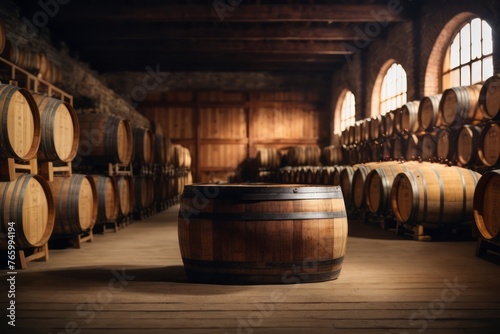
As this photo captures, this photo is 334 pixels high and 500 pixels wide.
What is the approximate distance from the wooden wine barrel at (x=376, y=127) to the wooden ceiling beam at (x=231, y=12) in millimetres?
2131

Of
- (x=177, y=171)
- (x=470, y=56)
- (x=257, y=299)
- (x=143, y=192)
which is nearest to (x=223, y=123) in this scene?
(x=177, y=171)

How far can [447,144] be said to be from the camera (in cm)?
716

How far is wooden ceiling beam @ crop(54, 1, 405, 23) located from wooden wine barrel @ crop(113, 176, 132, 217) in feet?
14.3

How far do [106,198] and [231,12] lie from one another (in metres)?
5.60

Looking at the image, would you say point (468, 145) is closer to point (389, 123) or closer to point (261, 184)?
point (389, 123)

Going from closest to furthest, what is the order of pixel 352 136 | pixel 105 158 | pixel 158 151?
1. pixel 105 158
2. pixel 158 151
3. pixel 352 136

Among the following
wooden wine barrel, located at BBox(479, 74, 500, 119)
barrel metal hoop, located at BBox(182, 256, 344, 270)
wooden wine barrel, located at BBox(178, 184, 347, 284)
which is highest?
wooden wine barrel, located at BBox(479, 74, 500, 119)

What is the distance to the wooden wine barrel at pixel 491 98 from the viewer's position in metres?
5.60

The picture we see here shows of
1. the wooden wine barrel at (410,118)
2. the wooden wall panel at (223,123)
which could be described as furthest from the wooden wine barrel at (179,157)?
the wooden wine barrel at (410,118)

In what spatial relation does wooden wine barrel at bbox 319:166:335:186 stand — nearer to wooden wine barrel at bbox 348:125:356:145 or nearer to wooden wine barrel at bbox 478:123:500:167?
wooden wine barrel at bbox 348:125:356:145

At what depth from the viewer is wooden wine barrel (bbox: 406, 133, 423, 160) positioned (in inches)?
330

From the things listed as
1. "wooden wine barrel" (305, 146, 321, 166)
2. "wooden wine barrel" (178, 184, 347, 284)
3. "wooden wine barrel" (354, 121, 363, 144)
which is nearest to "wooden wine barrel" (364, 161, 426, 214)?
"wooden wine barrel" (354, 121, 363, 144)

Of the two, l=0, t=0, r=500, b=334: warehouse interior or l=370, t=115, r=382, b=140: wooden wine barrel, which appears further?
l=370, t=115, r=382, b=140: wooden wine barrel

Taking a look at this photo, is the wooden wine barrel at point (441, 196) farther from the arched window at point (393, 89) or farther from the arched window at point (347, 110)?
the arched window at point (347, 110)
